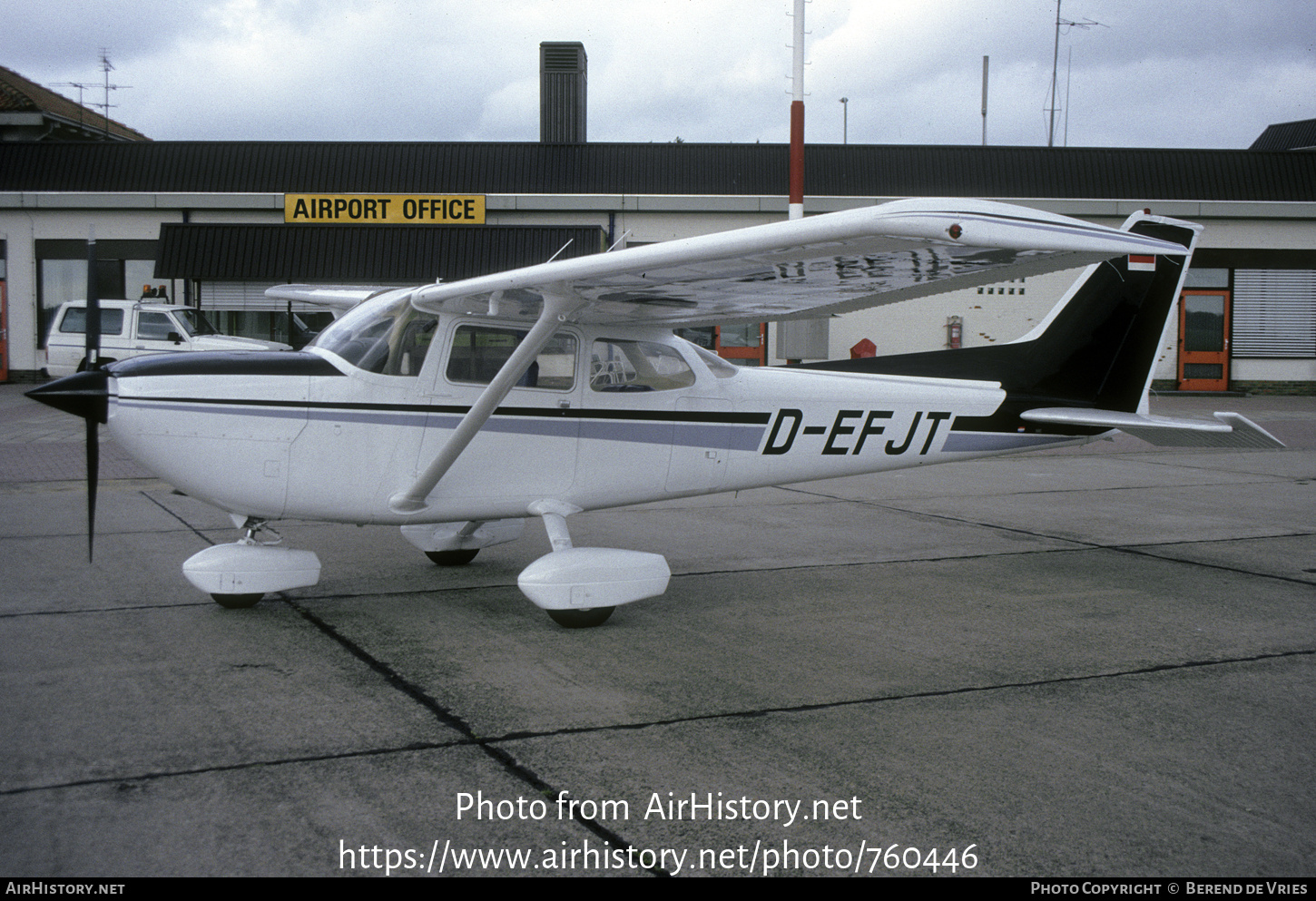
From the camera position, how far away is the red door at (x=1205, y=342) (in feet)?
80.7

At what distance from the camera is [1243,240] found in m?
24.2

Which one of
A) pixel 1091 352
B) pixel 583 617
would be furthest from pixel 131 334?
pixel 1091 352

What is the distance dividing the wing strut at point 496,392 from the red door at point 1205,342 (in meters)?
A: 23.4

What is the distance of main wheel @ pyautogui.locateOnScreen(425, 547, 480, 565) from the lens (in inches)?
273

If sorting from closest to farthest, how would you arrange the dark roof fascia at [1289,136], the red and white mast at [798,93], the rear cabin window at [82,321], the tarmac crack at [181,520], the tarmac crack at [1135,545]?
the tarmac crack at [1135,545] → the tarmac crack at [181,520] → the red and white mast at [798,93] → the rear cabin window at [82,321] → the dark roof fascia at [1289,136]

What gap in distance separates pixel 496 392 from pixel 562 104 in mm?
20882

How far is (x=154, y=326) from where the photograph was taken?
18.2m

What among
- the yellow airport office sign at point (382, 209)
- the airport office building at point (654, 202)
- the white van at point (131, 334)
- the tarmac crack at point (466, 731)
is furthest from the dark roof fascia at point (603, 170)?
the tarmac crack at point (466, 731)

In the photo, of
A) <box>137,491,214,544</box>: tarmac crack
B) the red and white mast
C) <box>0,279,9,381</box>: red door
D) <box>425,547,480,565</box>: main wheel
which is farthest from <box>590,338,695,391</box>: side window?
<box>0,279,9,381</box>: red door

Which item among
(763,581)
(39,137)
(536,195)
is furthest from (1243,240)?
(39,137)

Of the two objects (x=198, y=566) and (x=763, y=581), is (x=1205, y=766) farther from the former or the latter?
(x=198, y=566)

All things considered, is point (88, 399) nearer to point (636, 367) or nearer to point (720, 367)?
point (636, 367)

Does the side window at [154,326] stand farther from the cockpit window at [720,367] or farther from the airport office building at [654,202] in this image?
the cockpit window at [720,367]
